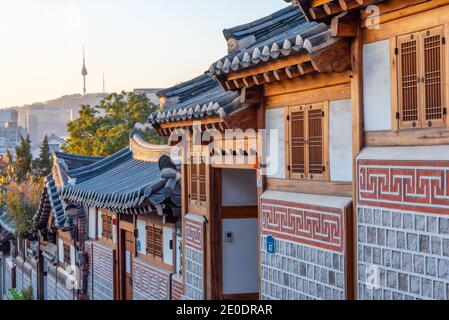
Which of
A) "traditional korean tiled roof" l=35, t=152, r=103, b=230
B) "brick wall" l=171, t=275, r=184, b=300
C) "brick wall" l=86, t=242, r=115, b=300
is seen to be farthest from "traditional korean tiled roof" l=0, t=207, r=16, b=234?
"brick wall" l=171, t=275, r=184, b=300

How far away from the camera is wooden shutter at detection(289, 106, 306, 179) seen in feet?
32.7

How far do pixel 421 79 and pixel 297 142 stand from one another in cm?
284

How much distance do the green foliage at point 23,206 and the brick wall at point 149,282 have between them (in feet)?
40.0

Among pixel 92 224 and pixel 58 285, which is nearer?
pixel 92 224

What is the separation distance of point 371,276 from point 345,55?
99.2 inches

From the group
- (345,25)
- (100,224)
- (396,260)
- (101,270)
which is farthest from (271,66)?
(100,224)

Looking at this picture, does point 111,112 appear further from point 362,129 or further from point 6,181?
point 362,129

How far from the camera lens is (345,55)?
8.59 meters

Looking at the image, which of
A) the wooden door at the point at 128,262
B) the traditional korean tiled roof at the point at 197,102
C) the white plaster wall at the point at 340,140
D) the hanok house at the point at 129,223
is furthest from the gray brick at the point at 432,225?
the wooden door at the point at 128,262

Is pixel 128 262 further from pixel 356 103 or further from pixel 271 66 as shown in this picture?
pixel 356 103

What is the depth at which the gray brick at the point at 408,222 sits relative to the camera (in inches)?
298

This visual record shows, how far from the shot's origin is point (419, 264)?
746 cm

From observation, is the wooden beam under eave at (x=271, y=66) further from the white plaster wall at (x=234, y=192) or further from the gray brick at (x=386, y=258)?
the white plaster wall at (x=234, y=192)
